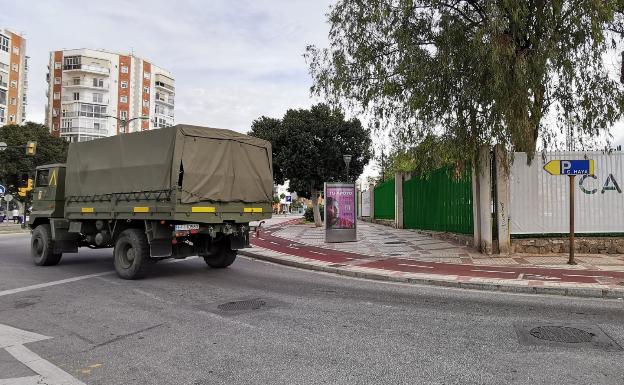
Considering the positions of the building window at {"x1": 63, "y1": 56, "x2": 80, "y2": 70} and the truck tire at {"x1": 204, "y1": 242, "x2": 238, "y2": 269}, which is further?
the building window at {"x1": 63, "y1": 56, "x2": 80, "y2": 70}

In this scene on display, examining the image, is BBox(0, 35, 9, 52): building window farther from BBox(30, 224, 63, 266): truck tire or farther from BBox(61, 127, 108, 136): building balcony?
BBox(30, 224, 63, 266): truck tire

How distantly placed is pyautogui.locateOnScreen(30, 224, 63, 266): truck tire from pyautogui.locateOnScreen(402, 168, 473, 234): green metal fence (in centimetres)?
1211

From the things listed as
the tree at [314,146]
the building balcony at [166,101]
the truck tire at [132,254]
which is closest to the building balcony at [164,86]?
the building balcony at [166,101]

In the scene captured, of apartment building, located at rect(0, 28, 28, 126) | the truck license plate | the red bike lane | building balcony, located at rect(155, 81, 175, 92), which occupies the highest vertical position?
building balcony, located at rect(155, 81, 175, 92)

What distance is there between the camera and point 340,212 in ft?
57.0

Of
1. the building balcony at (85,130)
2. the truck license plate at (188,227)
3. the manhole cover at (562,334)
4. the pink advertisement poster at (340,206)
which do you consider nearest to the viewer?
the manhole cover at (562,334)

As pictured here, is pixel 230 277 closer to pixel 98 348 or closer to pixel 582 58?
pixel 98 348

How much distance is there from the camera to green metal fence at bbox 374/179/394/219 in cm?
2851

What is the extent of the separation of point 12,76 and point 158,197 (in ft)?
219

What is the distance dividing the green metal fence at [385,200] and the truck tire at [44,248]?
20166mm

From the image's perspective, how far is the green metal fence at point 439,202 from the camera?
14876 mm

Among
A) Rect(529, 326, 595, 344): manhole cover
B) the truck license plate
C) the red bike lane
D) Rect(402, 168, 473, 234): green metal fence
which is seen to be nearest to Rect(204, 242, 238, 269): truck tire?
the truck license plate

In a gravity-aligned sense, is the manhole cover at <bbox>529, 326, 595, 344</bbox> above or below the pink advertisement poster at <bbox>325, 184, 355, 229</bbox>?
below

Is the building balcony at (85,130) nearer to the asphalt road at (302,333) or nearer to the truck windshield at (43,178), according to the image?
the truck windshield at (43,178)
